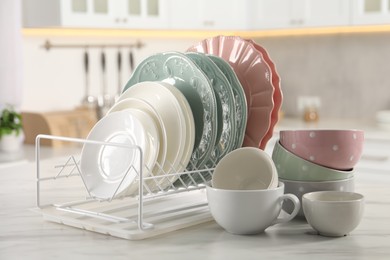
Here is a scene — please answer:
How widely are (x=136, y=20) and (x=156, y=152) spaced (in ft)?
7.82

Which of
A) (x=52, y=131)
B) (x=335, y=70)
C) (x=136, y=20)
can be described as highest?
(x=136, y=20)

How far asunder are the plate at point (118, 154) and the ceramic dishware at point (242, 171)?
144 mm

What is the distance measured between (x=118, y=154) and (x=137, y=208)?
11 centimetres

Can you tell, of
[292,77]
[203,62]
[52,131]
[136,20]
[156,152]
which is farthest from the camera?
[292,77]

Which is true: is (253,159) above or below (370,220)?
above

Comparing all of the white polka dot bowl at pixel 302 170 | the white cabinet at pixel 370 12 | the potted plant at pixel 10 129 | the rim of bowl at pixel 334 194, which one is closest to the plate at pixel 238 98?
the white polka dot bowl at pixel 302 170

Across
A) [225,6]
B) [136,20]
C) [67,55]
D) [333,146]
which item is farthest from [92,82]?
[333,146]

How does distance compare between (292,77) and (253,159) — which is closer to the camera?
(253,159)

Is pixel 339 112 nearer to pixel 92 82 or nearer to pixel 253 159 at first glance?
pixel 92 82

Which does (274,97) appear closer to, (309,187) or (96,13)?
(309,187)

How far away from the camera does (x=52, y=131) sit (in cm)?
337

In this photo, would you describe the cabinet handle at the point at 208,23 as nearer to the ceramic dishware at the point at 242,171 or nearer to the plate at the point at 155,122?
the plate at the point at 155,122

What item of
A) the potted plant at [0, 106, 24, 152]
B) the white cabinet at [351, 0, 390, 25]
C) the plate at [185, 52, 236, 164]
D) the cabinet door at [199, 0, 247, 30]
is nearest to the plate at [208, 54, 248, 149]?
the plate at [185, 52, 236, 164]

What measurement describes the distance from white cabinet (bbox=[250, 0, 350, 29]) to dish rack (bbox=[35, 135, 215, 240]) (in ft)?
7.68
